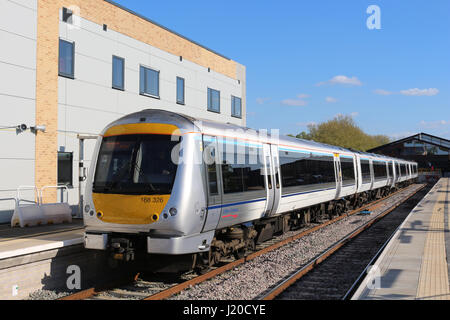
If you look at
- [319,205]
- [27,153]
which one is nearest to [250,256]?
[319,205]

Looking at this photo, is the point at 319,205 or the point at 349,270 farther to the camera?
the point at 319,205

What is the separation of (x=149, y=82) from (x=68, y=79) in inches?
180

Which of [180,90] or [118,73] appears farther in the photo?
[180,90]

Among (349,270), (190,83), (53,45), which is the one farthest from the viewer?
(190,83)

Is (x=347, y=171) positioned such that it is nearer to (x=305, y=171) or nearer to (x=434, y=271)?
(x=305, y=171)

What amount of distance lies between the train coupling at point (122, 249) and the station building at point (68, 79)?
7.39m

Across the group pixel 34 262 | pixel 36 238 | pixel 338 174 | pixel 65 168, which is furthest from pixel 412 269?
pixel 65 168

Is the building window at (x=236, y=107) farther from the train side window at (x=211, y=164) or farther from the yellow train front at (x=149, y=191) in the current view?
the yellow train front at (x=149, y=191)

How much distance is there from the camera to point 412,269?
7.84 metres

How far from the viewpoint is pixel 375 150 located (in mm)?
76500

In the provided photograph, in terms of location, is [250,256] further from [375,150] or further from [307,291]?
[375,150]
